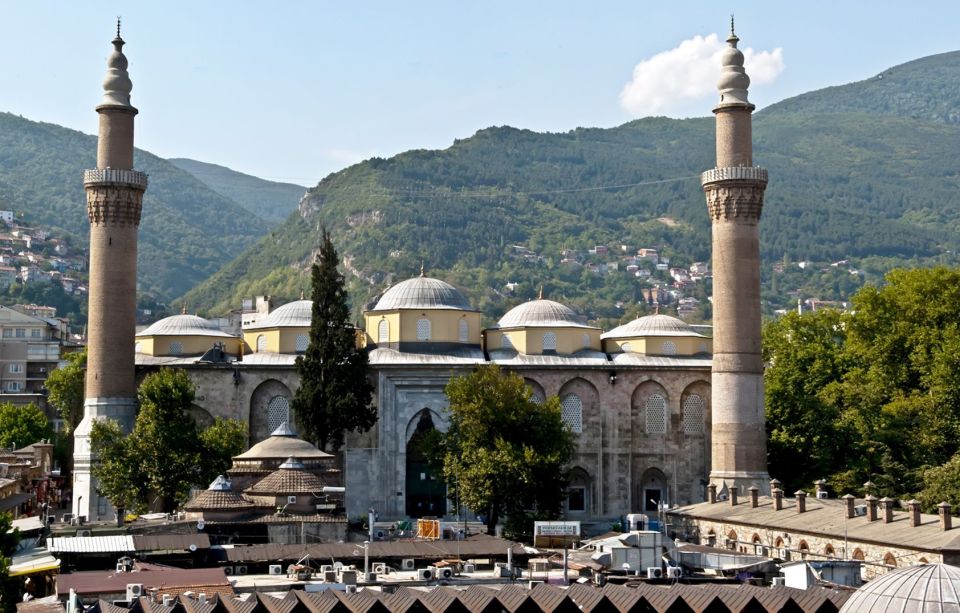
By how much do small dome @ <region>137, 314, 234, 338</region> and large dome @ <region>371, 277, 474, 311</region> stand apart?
293 inches

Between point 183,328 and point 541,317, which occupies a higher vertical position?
point 541,317

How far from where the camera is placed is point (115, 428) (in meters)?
57.9

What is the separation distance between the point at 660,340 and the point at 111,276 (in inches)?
923

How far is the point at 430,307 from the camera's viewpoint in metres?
66.0

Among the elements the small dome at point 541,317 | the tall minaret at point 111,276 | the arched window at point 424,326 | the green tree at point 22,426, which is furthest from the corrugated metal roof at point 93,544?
the green tree at point 22,426

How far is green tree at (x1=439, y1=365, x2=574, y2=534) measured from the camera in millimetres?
56375

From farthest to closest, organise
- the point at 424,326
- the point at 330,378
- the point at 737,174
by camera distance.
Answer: the point at 424,326, the point at 330,378, the point at 737,174

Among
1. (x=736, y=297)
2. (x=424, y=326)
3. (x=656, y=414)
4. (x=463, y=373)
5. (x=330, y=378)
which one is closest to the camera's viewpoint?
(x=736, y=297)

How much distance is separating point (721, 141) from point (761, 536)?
18120 millimetres

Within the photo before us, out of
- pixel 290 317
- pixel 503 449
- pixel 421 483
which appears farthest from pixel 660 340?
pixel 290 317

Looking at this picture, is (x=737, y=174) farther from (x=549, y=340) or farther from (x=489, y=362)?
(x=489, y=362)

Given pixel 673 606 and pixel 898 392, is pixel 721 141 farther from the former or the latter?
pixel 673 606

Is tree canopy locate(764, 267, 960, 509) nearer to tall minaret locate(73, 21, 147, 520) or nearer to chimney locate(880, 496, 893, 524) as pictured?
chimney locate(880, 496, 893, 524)

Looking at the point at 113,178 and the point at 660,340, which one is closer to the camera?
the point at 113,178
